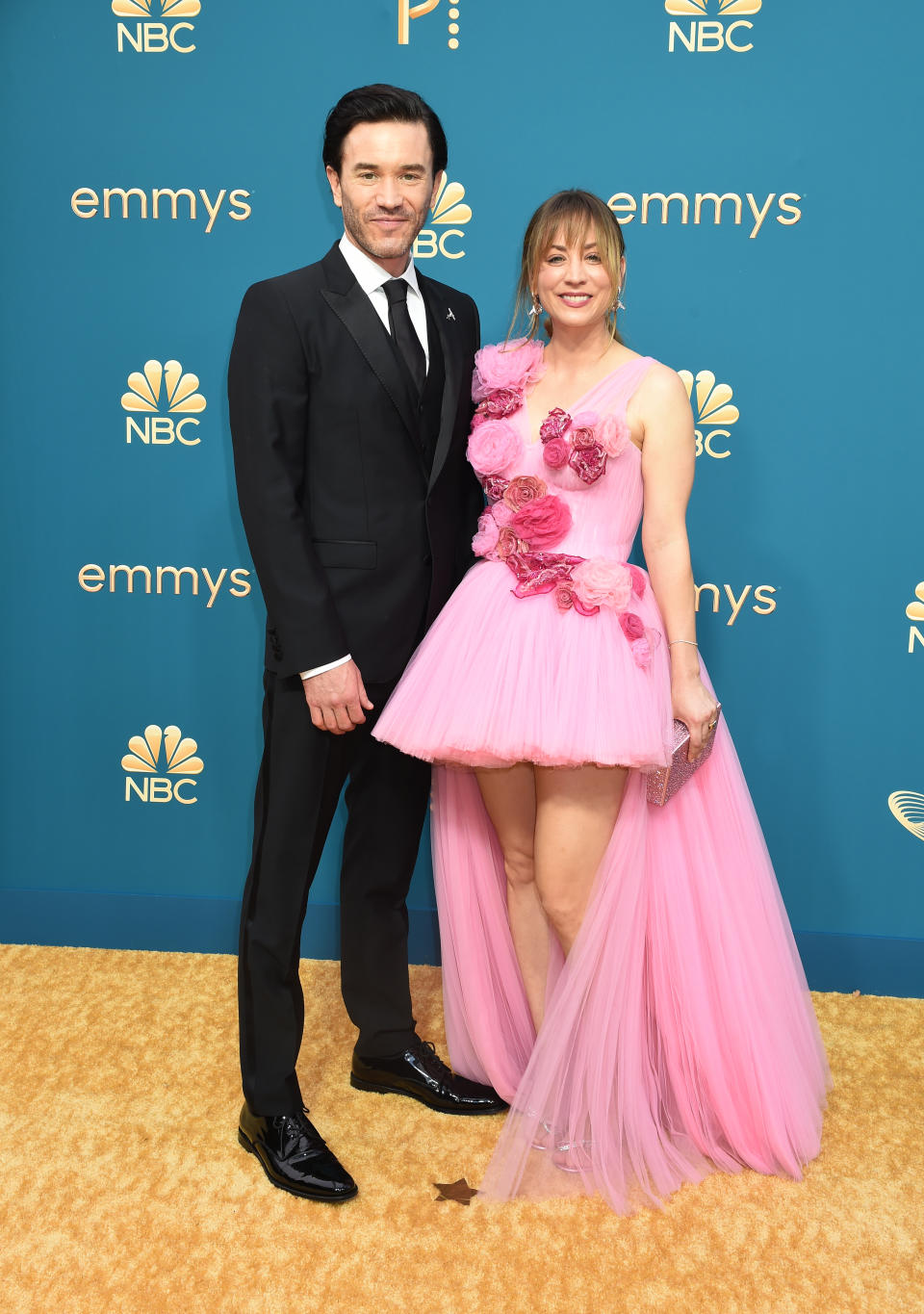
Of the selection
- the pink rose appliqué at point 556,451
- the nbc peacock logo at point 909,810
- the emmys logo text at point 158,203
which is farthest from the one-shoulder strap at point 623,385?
the nbc peacock logo at point 909,810

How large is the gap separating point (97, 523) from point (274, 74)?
1.13 metres

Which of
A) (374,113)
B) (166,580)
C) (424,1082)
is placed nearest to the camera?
(374,113)

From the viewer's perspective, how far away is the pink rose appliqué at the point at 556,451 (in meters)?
1.80

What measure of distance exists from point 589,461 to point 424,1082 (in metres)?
1.29

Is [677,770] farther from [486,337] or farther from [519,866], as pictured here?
[486,337]

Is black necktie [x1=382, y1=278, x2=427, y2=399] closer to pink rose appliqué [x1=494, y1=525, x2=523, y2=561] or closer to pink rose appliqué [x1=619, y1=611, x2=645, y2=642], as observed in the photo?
pink rose appliqué [x1=494, y1=525, x2=523, y2=561]

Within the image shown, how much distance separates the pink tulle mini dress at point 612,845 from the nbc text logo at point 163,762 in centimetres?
97

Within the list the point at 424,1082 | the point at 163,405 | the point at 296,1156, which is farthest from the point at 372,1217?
the point at 163,405

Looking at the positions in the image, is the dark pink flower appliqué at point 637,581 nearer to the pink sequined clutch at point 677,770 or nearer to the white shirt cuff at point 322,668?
the pink sequined clutch at point 677,770

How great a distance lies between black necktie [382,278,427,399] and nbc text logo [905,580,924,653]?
1.33 metres

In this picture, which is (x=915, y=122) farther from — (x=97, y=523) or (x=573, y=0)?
(x=97, y=523)

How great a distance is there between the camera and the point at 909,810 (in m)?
2.54

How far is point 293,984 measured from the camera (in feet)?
6.40

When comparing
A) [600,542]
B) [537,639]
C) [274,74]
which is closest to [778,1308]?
[537,639]
